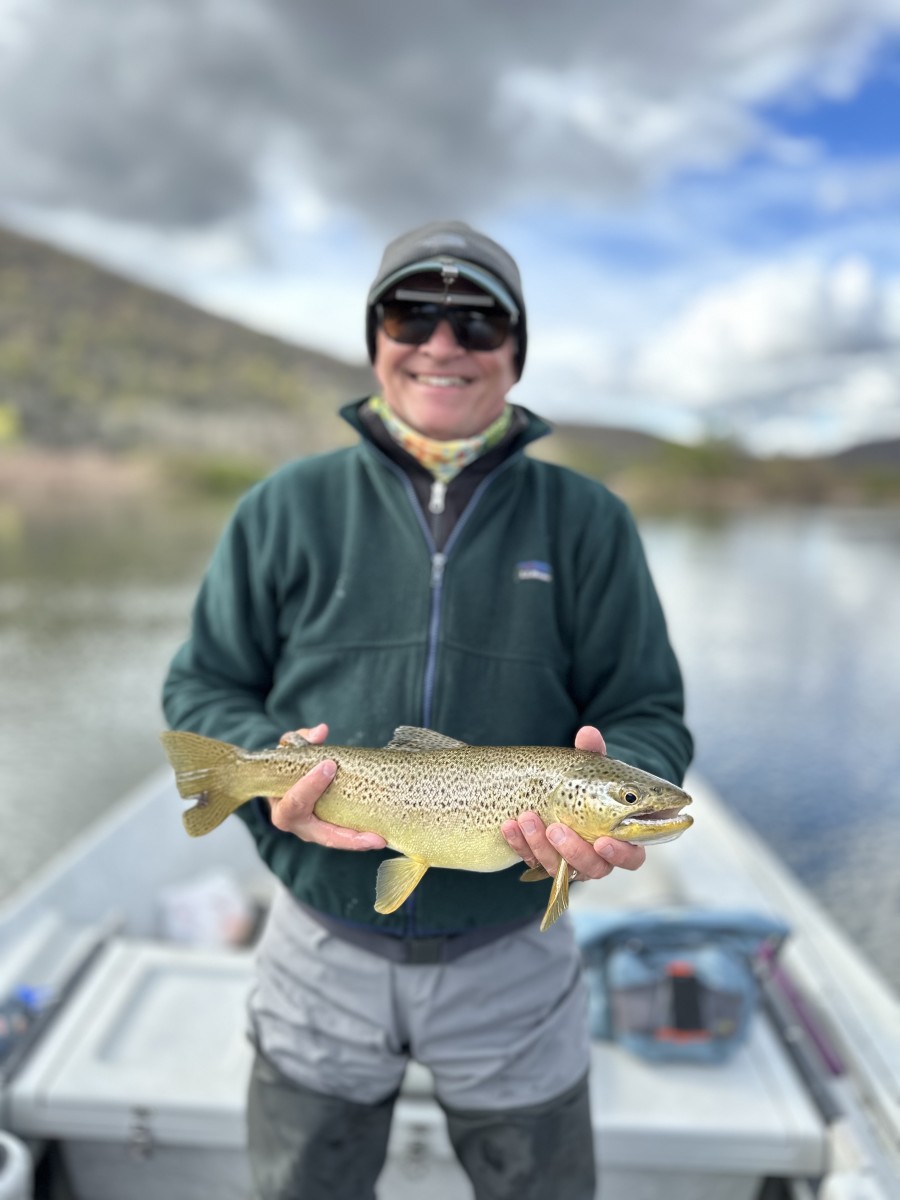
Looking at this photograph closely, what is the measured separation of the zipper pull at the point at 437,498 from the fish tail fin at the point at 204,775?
904 millimetres

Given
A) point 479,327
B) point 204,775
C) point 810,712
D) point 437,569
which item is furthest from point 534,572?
point 810,712

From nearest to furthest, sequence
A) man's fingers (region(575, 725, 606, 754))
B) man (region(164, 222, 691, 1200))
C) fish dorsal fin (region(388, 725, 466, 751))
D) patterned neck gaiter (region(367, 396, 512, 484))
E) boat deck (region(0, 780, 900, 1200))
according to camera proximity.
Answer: man's fingers (region(575, 725, 606, 754)) < fish dorsal fin (region(388, 725, 466, 751)) < man (region(164, 222, 691, 1200)) < patterned neck gaiter (region(367, 396, 512, 484)) < boat deck (region(0, 780, 900, 1200))

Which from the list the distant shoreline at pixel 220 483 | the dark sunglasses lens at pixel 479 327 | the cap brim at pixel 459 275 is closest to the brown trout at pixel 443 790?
the dark sunglasses lens at pixel 479 327

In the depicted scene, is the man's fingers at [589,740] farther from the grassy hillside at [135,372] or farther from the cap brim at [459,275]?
the grassy hillside at [135,372]

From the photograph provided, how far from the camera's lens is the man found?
7.77ft

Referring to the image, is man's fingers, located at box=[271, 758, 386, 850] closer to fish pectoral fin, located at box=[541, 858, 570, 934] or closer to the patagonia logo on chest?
fish pectoral fin, located at box=[541, 858, 570, 934]

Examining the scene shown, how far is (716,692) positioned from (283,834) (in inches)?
731

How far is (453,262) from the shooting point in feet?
7.77

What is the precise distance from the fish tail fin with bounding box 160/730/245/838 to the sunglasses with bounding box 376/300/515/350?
4.24 ft

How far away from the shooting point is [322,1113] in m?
2.37

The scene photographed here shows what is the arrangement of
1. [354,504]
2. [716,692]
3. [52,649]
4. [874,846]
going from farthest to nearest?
[52,649]
[716,692]
[874,846]
[354,504]

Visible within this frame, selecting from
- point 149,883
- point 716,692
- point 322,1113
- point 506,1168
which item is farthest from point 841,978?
point 716,692

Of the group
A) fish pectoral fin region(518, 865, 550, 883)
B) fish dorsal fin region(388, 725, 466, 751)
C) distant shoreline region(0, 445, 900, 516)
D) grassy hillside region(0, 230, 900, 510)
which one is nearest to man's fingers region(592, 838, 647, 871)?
fish pectoral fin region(518, 865, 550, 883)

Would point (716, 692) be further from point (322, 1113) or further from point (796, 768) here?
point (322, 1113)
